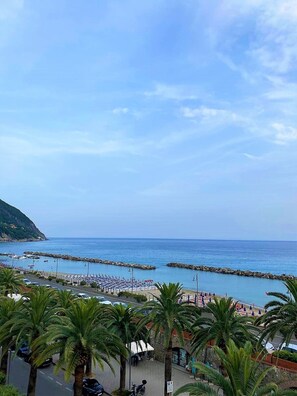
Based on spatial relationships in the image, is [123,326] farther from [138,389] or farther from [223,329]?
[223,329]

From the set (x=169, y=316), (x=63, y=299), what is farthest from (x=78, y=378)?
(x=63, y=299)

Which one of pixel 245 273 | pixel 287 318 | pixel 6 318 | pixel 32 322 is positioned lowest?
pixel 245 273

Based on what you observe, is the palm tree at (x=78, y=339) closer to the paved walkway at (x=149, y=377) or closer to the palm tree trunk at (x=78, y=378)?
the palm tree trunk at (x=78, y=378)

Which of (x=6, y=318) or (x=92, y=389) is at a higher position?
(x=6, y=318)

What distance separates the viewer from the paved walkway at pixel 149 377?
25.1 metres

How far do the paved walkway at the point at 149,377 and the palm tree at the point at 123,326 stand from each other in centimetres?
140

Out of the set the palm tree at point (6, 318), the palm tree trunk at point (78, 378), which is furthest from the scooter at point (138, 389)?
the palm tree at point (6, 318)

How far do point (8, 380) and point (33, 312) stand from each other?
7.94 metres

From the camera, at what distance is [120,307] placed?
24609 millimetres

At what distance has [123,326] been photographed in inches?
948

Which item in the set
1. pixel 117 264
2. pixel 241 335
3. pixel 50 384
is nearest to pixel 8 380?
pixel 50 384

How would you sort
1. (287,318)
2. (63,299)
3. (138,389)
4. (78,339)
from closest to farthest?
(78,339), (287,318), (138,389), (63,299)

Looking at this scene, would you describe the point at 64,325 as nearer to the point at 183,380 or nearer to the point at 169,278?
the point at 183,380

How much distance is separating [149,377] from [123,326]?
584 cm
